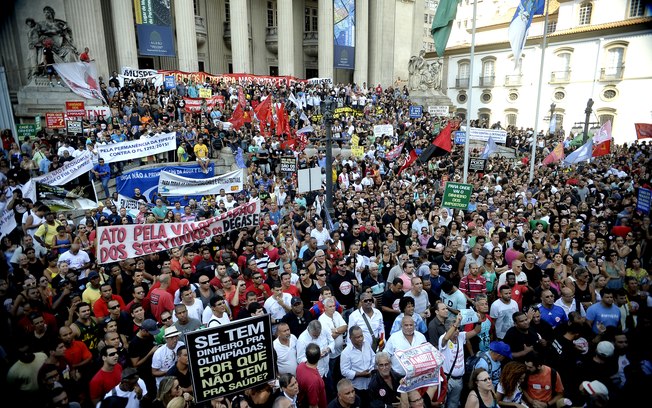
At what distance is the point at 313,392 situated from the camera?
13.9ft

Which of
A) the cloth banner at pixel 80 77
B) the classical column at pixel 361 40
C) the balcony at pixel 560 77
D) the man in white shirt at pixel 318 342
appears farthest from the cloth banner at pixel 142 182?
the balcony at pixel 560 77

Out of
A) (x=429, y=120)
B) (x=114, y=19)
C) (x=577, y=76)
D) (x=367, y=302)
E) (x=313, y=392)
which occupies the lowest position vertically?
(x=313, y=392)

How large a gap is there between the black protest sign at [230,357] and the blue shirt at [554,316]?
3970mm

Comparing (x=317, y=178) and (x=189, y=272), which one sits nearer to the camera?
(x=189, y=272)

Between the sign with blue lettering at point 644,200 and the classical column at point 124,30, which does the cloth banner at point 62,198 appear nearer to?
the sign with blue lettering at point 644,200

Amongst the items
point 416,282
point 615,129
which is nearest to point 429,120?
point 615,129

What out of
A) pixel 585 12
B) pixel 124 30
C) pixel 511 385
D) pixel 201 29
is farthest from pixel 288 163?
pixel 585 12

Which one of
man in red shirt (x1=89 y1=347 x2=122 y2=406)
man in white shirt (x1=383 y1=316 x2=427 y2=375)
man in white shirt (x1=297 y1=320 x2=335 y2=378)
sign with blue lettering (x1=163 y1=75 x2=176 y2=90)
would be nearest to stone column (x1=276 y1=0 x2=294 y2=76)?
sign with blue lettering (x1=163 y1=75 x2=176 y2=90)

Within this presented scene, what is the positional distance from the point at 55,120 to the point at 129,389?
13.4 metres

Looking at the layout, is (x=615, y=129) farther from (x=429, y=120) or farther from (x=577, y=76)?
(x=429, y=120)

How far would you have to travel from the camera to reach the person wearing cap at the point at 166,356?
465 cm

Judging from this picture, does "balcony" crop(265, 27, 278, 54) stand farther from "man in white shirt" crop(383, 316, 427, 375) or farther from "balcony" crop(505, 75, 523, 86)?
"man in white shirt" crop(383, 316, 427, 375)

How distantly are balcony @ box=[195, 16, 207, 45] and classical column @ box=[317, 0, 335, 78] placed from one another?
9728mm

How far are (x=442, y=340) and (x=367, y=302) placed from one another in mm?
1025
